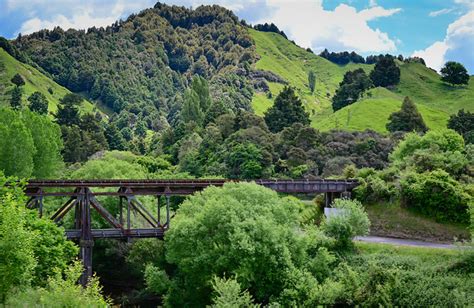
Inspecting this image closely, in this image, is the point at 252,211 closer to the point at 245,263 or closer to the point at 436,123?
the point at 245,263

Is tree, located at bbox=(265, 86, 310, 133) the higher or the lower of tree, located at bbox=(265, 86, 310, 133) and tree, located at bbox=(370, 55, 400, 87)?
the lower

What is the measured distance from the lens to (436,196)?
172 ft

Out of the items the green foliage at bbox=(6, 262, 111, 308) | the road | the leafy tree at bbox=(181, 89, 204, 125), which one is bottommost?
the road

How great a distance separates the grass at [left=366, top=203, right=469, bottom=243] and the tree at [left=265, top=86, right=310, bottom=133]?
52.5 metres

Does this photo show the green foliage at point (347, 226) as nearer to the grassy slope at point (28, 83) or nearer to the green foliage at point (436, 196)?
the green foliage at point (436, 196)

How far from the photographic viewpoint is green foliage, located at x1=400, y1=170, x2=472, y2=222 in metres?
51.3

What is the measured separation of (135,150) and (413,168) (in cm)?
8512

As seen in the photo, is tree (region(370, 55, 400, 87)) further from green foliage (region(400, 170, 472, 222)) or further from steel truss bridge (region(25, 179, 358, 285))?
steel truss bridge (region(25, 179, 358, 285))

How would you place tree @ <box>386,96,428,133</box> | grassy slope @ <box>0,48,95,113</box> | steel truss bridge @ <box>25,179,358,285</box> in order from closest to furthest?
steel truss bridge @ <box>25,179,358,285</box> → tree @ <box>386,96,428,133</box> → grassy slope @ <box>0,48,95,113</box>

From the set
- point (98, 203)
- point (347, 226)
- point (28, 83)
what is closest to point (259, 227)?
point (347, 226)

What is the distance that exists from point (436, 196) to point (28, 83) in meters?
147

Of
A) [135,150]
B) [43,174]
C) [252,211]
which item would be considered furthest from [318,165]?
[135,150]

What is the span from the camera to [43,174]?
66438 mm

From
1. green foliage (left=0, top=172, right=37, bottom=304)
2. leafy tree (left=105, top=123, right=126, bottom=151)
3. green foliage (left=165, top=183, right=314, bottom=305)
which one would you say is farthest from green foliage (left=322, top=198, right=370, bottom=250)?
leafy tree (left=105, top=123, right=126, bottom=151)
